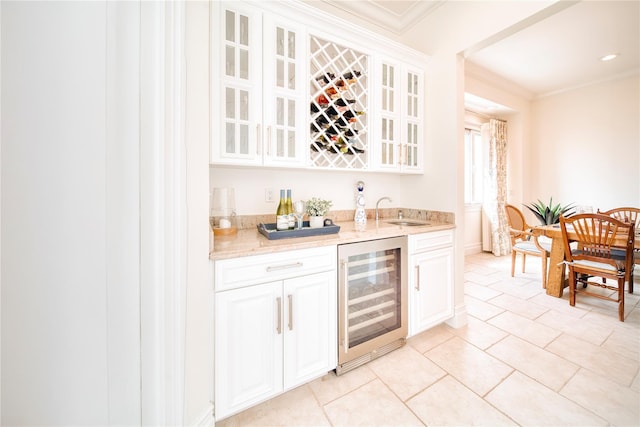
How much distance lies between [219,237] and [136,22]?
1.17 meters

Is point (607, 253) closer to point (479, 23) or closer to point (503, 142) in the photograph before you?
point (479, 23)

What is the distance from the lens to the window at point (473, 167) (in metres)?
4.49

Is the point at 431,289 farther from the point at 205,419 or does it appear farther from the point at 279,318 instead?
the point at 205,419

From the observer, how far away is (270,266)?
4.18 ft

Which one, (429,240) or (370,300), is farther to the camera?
(429,240)

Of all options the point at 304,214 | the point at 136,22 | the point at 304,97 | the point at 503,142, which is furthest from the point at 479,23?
the point at 503,142

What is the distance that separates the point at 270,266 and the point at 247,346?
406mm

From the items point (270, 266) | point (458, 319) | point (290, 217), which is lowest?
point (458, 319)

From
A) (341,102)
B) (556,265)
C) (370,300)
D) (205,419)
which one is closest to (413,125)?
(341,102)

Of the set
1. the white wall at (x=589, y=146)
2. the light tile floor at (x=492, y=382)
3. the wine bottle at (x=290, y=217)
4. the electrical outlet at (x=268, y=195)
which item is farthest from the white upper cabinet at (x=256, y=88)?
the white wall at (x=589, y=146)

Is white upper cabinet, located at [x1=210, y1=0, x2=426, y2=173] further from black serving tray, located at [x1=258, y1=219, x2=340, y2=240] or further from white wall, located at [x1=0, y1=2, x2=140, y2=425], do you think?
white wall, located at [x1=0, y1=2, x2=140, y2=425]

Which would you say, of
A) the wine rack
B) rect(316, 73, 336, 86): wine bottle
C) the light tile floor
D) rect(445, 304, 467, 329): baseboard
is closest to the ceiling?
the wine rack

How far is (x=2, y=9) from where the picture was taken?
0.43 m

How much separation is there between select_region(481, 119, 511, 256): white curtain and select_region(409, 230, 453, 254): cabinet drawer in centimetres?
309
